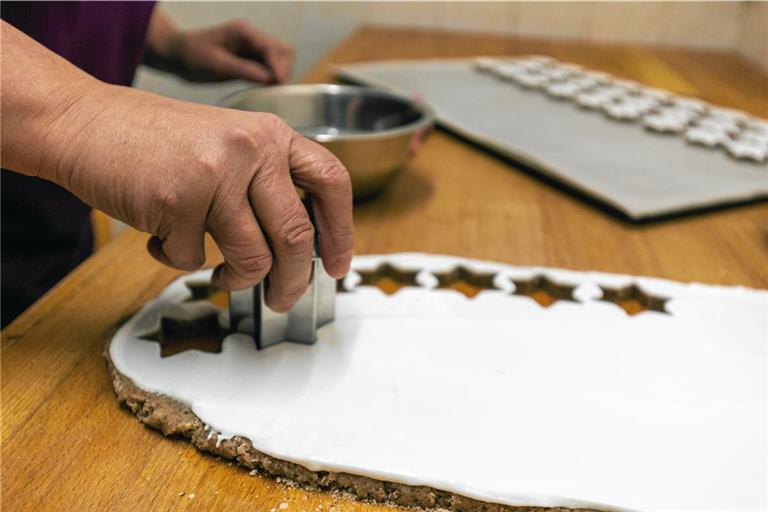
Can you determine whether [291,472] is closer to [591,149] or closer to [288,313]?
[288,313]

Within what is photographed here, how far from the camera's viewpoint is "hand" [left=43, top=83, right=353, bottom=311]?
1.61ft

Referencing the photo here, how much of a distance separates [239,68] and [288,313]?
0.79 m

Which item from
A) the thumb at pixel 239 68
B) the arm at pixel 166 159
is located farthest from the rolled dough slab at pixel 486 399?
the thumb at pixel 239 68

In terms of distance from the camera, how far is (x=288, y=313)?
614 millimetres

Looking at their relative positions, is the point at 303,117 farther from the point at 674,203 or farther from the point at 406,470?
the point at 406,470

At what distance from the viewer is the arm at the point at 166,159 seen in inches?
19.3

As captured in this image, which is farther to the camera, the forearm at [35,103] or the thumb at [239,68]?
the thumb at [239,68]

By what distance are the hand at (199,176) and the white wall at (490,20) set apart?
1890 mm

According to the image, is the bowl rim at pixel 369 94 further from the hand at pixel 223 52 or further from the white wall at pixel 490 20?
the white wall at pixel 490 20

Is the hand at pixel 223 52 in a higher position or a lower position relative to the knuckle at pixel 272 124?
lower

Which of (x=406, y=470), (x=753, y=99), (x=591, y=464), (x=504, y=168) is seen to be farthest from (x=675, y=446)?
(x=753, y=99)

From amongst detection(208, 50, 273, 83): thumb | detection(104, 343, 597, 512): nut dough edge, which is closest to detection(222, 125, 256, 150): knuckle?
detection(104, 343, 597, 512): nut dough edge

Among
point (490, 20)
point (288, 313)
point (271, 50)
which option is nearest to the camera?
point (288, 313)

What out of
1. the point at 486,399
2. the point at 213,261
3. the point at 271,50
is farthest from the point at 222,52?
the point at 486,399
